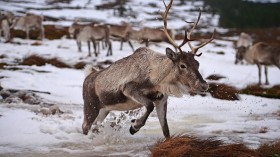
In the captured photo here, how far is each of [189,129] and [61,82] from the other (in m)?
6.03

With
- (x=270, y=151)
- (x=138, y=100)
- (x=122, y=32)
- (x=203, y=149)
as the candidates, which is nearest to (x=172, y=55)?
(x=138, y=100)

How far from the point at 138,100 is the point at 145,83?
261mm

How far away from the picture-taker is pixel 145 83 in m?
5.62

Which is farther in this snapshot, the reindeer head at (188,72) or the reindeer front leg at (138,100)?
the reindeer front leg at (138,100)

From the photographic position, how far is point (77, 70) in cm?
1504

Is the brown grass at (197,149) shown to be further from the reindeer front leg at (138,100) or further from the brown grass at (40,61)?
the brown grass at (40,61)

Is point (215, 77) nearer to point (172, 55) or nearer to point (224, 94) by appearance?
point (224, 94)

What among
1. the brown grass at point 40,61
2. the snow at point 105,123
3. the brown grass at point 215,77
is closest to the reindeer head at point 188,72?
the snow at point 105,123

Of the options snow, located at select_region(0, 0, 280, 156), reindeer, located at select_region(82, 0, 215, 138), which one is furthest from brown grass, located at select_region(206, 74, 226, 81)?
reindeer, located at select_region(82, 0, 215, 138)

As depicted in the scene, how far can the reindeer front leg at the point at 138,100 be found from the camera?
213 inches

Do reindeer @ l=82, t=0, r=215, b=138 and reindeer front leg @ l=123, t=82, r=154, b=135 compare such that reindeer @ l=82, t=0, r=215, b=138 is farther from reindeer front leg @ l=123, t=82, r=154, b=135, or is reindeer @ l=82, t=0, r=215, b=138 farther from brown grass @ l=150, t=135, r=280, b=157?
brown grass @ l=150, t=135, r=280, b=157

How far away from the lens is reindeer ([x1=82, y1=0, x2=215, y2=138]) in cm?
535

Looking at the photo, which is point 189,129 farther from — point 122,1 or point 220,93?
point 122,1

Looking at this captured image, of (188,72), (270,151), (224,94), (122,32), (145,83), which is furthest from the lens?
(122,32)
